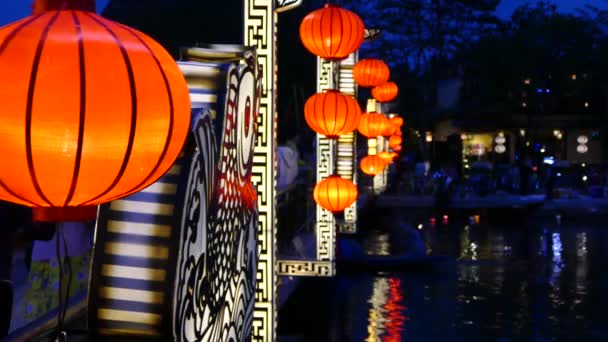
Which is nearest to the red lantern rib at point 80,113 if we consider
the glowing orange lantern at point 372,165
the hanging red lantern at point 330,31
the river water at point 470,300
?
the hanging red lantern at point 330,31

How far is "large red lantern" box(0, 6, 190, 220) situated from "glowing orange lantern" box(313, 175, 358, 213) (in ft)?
26.8

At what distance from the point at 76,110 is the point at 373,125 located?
1637 centimetres

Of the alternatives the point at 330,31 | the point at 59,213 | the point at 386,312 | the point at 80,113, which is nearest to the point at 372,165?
the point at 386,312

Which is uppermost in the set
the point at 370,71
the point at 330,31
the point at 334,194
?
the point at 370,71

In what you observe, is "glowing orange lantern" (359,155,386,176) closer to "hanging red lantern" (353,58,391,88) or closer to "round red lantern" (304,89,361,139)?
"hanging red lantern" (353,58,391,88)

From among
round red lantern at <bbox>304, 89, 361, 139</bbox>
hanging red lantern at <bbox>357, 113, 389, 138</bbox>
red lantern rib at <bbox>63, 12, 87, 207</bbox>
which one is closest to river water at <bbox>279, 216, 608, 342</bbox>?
round red lantern at <bbox>304, 89, 361, 139</bbox>

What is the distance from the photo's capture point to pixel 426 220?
2642cm

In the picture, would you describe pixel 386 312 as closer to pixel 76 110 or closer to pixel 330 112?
pixel 330 112

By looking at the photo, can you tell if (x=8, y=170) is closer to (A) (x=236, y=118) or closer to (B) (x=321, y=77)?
(A) (x=236, y=118)

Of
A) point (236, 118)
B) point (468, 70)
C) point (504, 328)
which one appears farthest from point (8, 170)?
point (468, 70)

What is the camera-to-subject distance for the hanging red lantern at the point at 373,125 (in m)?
18.8

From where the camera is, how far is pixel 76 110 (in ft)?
8.53

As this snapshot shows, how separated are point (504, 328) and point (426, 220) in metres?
14.3

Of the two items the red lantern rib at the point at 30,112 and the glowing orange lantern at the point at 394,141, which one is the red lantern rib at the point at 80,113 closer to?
the red lantern rib at the point at 30,112
